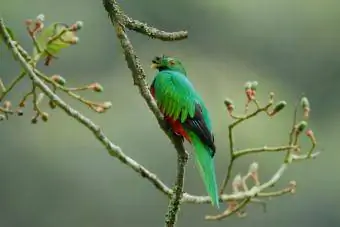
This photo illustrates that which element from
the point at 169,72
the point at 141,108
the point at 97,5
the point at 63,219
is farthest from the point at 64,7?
the point at 169,72

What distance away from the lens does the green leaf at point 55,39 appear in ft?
9.41

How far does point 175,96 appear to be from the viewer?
3352mm

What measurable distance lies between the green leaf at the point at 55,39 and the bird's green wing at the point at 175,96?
18.9 inches

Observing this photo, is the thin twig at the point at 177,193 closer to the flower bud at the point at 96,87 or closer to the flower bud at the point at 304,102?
the flower bud at the point at 96,87

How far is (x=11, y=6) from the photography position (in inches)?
917

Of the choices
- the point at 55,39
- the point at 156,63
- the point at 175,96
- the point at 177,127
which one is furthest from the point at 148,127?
the point at 55,39

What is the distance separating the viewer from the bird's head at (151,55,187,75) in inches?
142

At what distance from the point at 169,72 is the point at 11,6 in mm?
20093

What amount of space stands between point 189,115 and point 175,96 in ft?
0.26

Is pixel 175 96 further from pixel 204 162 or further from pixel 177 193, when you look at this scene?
pixel 177 193

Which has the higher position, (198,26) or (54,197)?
(198,26)

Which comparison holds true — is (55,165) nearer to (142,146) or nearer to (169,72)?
(142,146)

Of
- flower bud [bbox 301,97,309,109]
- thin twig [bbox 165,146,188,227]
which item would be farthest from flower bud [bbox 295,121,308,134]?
thin twig [bbox 165,146,188,227]

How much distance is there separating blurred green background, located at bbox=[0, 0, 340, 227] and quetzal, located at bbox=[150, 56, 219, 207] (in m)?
13.3
